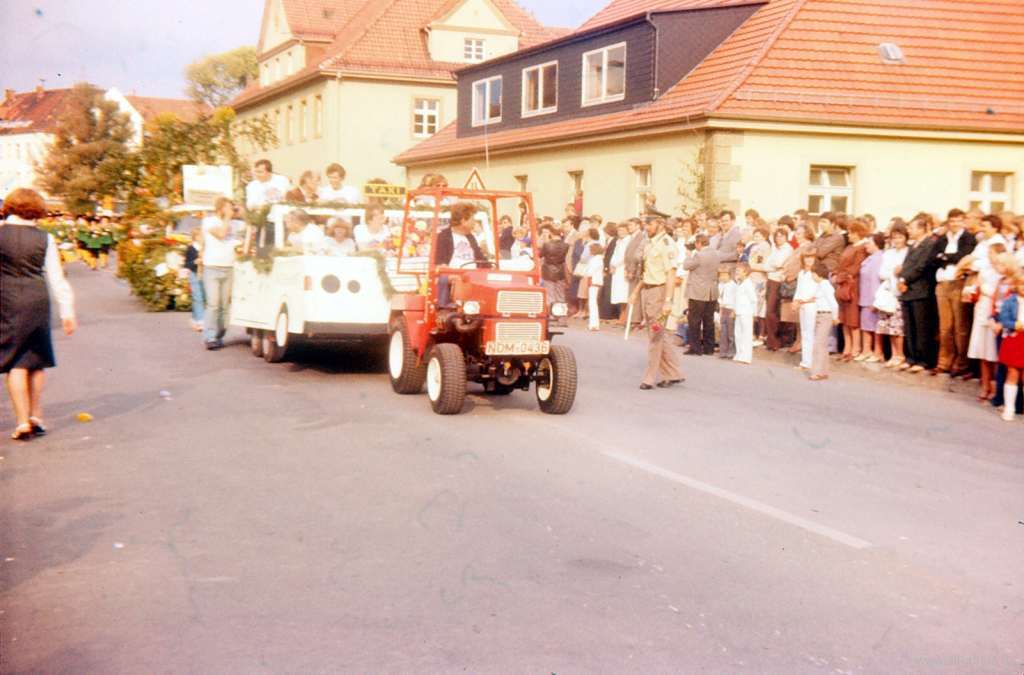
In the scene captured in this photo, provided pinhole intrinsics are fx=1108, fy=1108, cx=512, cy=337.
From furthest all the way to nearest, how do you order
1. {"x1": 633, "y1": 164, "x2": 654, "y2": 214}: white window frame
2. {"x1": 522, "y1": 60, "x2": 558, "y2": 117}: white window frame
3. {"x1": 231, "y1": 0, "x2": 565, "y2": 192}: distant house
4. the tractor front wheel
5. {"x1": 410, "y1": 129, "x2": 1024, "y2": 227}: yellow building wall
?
{"x1": 231, "y1": 0, "x2": 565, "y2": 192}: distant house → {"x1": 522, "y1": 60, "x2": 558, "y2": 117}: white window frame → {"x1": 633, "y1": 164, "x2": 654, "y2": 214}: white window frame → {"x1": 410, "y1": 129, "x2": 1024, "y2": 227}: yellow building wall → the tractor front wheel

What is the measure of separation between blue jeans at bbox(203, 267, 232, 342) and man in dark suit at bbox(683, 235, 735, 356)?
7131 mm

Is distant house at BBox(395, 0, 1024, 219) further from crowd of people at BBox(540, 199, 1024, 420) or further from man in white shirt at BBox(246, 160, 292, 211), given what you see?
man in white shirt at BBox(246, 160, 292, 211)

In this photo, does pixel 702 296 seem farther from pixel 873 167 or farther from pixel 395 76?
pixel 395 76

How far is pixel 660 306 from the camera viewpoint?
44.2 ft

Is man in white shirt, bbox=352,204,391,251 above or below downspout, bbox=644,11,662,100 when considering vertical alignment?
below

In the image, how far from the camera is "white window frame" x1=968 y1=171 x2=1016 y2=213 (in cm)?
2544

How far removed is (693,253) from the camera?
18000mm

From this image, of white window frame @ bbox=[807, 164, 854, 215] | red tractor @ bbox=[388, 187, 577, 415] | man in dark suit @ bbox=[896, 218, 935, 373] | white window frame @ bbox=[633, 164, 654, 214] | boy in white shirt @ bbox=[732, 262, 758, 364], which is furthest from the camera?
white window frame @ bbox=[633, 164, 654, 214]

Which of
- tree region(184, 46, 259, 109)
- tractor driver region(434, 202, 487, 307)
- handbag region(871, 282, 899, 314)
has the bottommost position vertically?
handbag region(871, 282, 899, 314)

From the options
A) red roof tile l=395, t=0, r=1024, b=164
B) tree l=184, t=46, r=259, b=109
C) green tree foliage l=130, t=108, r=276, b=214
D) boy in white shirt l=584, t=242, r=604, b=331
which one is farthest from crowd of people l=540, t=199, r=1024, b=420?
tree l=184, t=46, r=259, b=109

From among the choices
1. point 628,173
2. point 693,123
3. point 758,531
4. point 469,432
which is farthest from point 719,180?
point 758,531

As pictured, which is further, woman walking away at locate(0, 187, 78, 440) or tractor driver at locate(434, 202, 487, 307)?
tractor driver at locate(434, 202, 487, 307)

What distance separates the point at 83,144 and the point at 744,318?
8064 centimetres

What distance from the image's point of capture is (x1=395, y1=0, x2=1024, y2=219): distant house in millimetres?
24297
